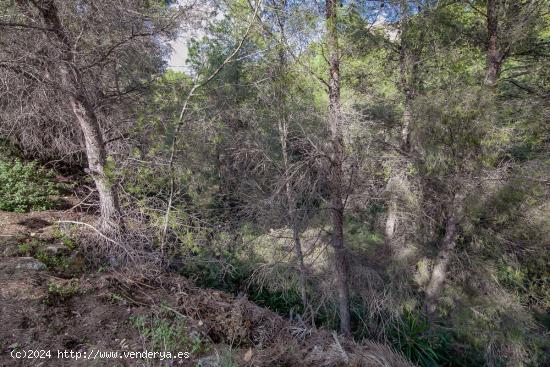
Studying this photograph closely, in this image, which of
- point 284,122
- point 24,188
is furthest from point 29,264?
point 284,122

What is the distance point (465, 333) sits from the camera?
6.12 m

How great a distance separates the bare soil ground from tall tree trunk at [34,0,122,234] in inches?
30.4

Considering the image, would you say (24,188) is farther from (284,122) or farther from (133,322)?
(284,122)

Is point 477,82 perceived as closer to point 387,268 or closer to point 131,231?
point 387,268

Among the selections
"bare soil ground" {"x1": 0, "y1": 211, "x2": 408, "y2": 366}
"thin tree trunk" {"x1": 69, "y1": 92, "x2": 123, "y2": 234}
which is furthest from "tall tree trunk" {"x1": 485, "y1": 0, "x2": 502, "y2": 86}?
"thin tree trunk" {"x1": 69, "y1": 92, "x2": 123, "y2": 234}

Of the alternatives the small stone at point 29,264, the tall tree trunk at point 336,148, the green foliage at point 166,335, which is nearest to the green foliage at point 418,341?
the tall tree trunk at point 336,148

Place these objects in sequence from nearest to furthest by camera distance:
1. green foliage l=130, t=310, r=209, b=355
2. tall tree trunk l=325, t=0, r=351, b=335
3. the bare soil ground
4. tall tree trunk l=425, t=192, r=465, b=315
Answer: the bare soil ground < green foliage l=130, t=310, r=209, b=355 < tall tree trunk l=325, t=0, r=351, b=335 < tall tree trunk l=425, t=192, r=465, b=315

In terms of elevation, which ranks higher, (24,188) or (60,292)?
(24,188)

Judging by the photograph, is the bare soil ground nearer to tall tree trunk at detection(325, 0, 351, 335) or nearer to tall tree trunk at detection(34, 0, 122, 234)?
tall tree trunk at detection(34, 0, 122, 234)

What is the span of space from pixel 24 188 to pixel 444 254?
325 inches

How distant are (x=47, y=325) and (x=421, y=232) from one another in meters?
6.71

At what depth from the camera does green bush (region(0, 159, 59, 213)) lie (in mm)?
5176

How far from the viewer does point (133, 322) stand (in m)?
3.00

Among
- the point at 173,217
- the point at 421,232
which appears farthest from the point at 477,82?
the point at 173,217
